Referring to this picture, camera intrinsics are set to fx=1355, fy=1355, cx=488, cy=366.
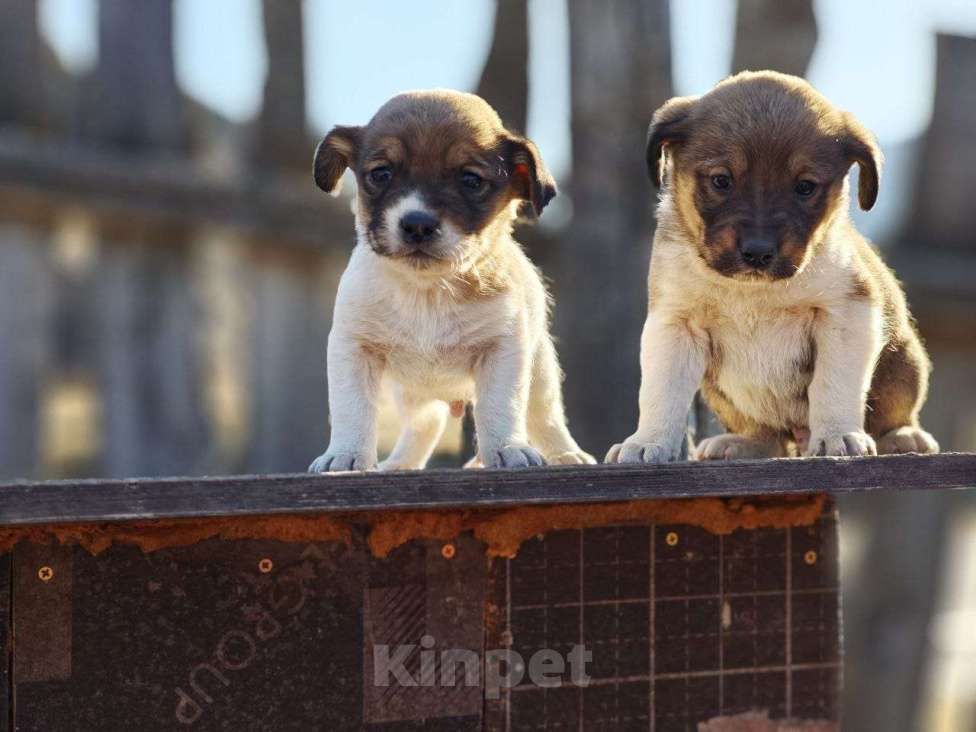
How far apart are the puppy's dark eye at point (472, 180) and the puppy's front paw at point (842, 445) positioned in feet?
4.10

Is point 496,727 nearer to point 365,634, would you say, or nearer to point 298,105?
point 365,634

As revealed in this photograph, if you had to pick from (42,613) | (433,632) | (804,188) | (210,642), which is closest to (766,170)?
(804,188)

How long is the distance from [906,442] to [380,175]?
1.86 metres

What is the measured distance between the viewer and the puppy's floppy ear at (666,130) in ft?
13.7

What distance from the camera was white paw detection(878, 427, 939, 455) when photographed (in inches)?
168

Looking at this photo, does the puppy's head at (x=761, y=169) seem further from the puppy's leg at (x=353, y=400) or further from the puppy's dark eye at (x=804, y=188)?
the puppy's leg at (x=353, y=400)

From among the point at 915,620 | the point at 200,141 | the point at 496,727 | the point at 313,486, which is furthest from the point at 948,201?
the point at 313,486

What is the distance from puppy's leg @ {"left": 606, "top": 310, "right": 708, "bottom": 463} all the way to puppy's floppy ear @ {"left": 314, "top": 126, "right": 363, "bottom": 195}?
106 centimetres

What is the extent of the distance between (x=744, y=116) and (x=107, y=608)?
7.44 ft

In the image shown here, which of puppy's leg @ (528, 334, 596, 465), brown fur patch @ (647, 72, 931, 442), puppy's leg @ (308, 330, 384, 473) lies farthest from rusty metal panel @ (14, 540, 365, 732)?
brown fur patch @ (647, 72, 931, 442)

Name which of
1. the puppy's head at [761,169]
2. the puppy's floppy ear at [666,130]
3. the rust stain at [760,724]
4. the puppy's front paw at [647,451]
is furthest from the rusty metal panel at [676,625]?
the puppy's floppy ear at [666,130]

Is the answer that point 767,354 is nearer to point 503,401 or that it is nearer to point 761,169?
point 761,169

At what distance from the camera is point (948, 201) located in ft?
25.2

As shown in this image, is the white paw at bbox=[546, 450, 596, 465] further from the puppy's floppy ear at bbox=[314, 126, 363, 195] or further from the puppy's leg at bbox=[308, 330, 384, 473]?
the puppy's floppy ear at bbox=[314, 126, 363, 195]
